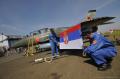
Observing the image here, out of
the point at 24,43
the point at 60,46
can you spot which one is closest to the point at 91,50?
the point at 60,46

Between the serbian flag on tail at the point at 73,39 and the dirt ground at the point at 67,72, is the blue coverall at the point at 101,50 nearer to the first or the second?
the dirt ground at the point at 67,72

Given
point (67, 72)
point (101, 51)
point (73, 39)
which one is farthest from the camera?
point (73, 39)

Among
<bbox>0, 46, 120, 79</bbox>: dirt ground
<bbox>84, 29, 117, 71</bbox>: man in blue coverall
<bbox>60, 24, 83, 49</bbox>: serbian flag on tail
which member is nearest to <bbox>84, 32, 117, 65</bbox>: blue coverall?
<bbox>84, 29, 117, 71</bbox>: man in blue coverall

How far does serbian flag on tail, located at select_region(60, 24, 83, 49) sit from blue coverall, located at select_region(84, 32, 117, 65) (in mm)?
2509

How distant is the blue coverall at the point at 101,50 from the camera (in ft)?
16.8

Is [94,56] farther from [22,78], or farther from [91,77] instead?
[22,78]

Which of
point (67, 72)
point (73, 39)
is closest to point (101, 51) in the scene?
point (67, 72)

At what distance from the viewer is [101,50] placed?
5.18 metres

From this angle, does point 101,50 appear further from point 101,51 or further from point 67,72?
point 67,72

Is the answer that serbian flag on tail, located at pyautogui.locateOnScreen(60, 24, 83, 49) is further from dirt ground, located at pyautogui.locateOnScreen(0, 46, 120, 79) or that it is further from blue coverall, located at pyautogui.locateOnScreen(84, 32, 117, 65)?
blue coverall, located at pyautogui.locateOnScreen(84, 32, 117, 65)

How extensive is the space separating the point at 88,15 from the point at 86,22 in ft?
7.09

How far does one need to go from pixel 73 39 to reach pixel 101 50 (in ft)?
12.3

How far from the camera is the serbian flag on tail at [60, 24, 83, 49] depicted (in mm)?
8016

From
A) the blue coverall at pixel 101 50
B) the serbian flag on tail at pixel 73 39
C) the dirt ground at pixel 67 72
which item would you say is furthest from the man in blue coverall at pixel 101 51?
the serbian flag on tail at pixel 73 39
